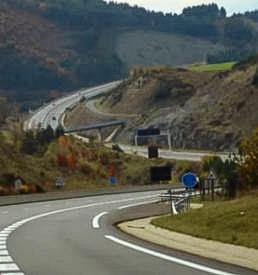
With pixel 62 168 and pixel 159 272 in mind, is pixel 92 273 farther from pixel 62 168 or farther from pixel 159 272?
pixel 62 168

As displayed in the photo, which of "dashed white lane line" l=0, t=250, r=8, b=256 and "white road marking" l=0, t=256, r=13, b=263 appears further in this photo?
"dashed white lane line" l=0, t=250, r=8, b=256

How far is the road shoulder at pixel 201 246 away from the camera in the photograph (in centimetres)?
1627

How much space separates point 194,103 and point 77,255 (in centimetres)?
11084

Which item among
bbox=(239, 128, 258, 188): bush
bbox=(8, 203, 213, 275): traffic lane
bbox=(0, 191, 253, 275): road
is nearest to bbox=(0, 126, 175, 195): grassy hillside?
bbox=(239, 128, 258, 188): bush

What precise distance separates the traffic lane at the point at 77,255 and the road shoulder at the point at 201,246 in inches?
42.0

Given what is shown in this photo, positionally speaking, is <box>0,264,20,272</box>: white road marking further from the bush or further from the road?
the bush

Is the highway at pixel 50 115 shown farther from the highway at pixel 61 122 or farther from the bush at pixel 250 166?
the bush at pixel 250 166

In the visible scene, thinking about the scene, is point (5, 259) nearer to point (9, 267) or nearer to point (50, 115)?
point (9, 267)

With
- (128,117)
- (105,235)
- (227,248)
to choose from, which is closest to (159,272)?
(227,248)

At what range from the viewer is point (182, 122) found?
122m

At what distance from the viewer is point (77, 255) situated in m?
18.1

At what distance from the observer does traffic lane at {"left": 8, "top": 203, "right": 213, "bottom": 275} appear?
50.0ft

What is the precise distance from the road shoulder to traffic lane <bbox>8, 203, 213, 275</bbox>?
3.50ft

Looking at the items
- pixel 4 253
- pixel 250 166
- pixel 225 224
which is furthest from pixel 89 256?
pixel 250 166
